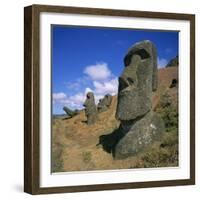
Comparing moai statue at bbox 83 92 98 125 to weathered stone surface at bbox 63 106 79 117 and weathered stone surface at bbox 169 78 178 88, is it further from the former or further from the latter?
weathered stone surface at bbox 169 78 178 88

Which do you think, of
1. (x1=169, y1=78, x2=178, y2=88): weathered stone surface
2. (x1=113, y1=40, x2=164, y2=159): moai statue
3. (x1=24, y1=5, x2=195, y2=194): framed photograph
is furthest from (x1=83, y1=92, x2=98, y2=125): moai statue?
(x1=169, y1=78, x2=178, y2=88): weathered stone surface

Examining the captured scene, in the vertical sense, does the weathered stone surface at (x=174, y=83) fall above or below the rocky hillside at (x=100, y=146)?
above

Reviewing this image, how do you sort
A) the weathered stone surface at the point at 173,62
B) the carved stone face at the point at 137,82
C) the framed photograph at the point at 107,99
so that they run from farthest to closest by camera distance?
1. the weathered stone surface at the point at 173,62
2. the carved stone face at the point at 137,82
3. the framed photograph at the point at 107,99

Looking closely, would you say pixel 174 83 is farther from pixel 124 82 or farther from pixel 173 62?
pixel 124 82

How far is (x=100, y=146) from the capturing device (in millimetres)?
4504

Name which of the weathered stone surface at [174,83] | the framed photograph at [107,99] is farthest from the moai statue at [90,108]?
the weathered stone surface at [174,83]

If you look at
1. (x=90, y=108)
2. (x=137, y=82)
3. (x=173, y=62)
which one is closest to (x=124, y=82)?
(x=137, y=82)

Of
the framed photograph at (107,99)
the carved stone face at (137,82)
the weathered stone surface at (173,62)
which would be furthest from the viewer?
the weathered stone surface at (173,62)

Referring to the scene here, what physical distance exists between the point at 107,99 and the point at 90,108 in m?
0.11

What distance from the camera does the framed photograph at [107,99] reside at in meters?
4.30

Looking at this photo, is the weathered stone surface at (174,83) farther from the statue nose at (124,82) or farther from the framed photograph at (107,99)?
the statue nose at (124,82)

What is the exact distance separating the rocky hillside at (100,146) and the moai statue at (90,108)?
0.08 feet

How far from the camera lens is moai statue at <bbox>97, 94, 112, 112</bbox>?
447 centimetres
